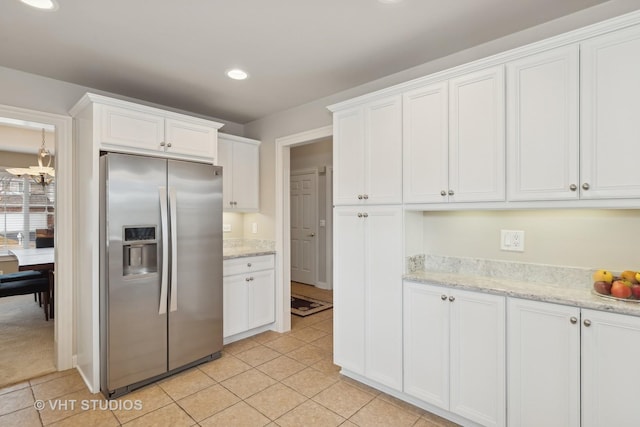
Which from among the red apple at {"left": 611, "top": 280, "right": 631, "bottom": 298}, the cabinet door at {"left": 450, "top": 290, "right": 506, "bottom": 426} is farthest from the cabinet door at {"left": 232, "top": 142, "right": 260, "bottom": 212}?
the red apple at {"left": 611, "top": 280, "right": 631, "bottom": 298}

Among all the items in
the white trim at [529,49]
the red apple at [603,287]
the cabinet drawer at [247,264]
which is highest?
the white trim at [529,49]

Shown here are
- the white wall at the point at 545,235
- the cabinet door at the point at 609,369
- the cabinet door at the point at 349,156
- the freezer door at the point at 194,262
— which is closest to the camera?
the cabinet door at the point at 609,369

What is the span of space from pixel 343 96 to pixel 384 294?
1.90m

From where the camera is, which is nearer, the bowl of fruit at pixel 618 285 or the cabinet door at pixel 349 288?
the bowl of fruit at pixel 618 285

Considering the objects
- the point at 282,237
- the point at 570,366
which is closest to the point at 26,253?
the point at 282,237

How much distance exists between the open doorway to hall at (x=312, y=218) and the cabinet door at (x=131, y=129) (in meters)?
3.33

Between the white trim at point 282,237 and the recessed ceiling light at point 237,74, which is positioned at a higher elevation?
the recessed ceiling light at point 237,74

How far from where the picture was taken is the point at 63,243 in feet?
9.14

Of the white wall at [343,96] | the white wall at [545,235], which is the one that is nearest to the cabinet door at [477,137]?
the white wall at [545,235]

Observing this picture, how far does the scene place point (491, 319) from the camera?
6.21 feet

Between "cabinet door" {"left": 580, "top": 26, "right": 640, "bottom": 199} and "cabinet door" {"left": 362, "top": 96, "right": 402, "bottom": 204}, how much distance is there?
1.04 m

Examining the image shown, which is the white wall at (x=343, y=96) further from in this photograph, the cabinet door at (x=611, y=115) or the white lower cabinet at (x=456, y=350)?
the white lower cabinet at (x=456, y=350)

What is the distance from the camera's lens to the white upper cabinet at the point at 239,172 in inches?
142

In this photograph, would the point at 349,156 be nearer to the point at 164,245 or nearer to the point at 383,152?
the point at 383,152
